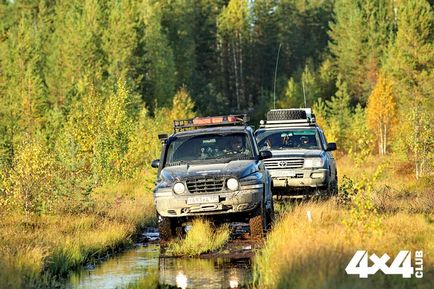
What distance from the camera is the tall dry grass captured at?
892 cm

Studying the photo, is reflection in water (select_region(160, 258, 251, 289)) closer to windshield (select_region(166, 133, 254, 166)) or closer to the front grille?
the front grille

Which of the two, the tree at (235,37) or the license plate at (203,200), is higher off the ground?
the tree at (235,37)

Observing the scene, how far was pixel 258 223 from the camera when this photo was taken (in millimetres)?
14000

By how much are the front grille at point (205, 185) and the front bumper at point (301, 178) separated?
5467mm

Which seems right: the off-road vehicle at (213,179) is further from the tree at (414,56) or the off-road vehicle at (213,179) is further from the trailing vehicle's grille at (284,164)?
the tree at (414,56)

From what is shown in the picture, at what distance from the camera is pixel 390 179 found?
1123 inches

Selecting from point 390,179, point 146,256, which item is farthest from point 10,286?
point 390,179

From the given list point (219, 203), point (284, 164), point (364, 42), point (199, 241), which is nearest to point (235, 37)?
point (364, 42)

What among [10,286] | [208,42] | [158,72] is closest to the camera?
[10,286]

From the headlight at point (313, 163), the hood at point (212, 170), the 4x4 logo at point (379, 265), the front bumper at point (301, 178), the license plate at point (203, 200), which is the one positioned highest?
the hood at point (212, 170)

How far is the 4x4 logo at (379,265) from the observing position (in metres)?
Answer: 9.34

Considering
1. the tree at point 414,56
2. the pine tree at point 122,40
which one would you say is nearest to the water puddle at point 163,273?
the tree at point 414,56

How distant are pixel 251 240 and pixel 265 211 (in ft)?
2.02

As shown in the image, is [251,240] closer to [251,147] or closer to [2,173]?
[251,147]
